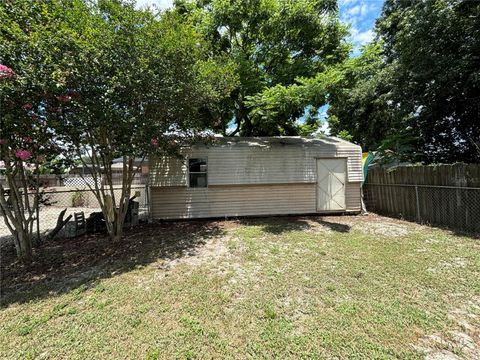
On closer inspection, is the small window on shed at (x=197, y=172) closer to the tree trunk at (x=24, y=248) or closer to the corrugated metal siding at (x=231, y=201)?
the corrugated metal siding at (x=231, y=201)

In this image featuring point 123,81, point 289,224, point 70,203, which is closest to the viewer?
point 123,81

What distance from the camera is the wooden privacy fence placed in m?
5.99

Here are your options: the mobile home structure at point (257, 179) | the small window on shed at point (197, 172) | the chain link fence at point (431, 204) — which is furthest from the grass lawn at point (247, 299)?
the small window on shed at point (197, 172)

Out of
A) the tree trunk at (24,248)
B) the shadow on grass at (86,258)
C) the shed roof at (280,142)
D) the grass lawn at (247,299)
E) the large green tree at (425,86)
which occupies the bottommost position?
the grass lawn at (247,299)

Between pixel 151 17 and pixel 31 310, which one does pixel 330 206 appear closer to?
pixel 151 17

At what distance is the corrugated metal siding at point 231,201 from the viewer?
780cm

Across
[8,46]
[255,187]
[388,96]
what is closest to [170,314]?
[8,46]

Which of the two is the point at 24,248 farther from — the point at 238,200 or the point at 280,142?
the point at 280,142

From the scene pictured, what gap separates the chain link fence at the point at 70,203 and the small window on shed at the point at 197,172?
1482mm

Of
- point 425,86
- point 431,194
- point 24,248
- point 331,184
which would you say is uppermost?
point 425,86

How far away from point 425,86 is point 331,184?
17.2 ft

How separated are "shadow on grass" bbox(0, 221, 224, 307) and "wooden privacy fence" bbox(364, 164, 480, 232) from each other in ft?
19.4

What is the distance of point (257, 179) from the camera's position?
810cm

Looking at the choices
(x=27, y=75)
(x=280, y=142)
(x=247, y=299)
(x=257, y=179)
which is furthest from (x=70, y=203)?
(x=247, y=299)
